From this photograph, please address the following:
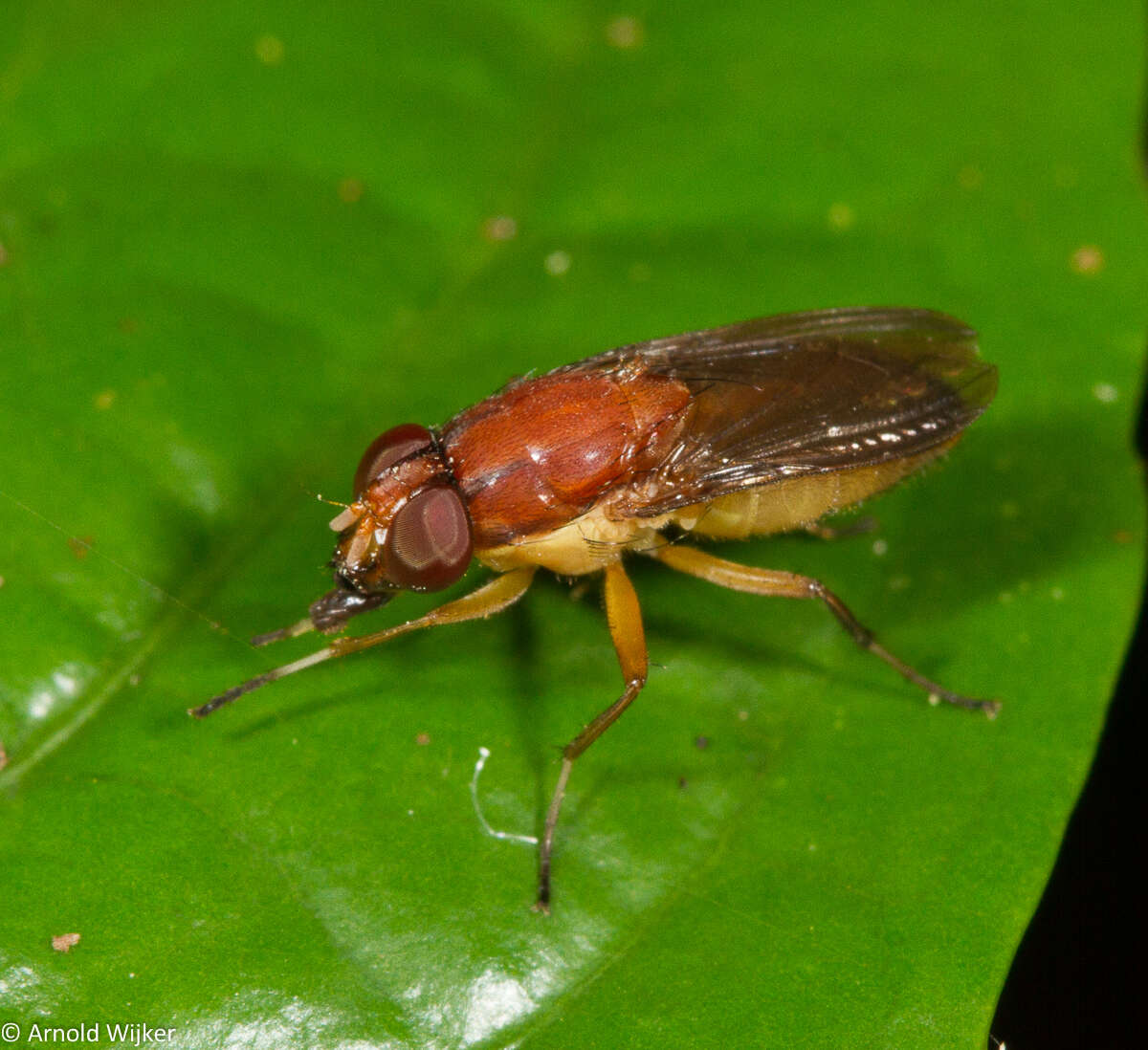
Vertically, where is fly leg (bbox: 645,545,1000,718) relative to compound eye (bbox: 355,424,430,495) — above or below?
below

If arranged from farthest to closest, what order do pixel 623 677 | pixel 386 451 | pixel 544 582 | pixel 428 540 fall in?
1. pixel 544 582
2. pixel 623 677
3. pixel 386 451
4. pixel 428 540

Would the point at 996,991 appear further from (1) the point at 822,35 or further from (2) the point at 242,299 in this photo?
(1) the point at 822,35

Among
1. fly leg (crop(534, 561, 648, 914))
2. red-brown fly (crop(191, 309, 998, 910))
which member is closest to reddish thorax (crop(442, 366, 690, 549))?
red-brown fly (crop(191, 309, 998, 910))

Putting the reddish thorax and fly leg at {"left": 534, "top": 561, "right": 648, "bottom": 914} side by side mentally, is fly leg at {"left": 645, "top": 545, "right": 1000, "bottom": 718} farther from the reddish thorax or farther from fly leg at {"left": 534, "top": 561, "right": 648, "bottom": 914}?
the reddish thorax

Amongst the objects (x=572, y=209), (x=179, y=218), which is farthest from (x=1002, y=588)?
(x=179, y=218)
